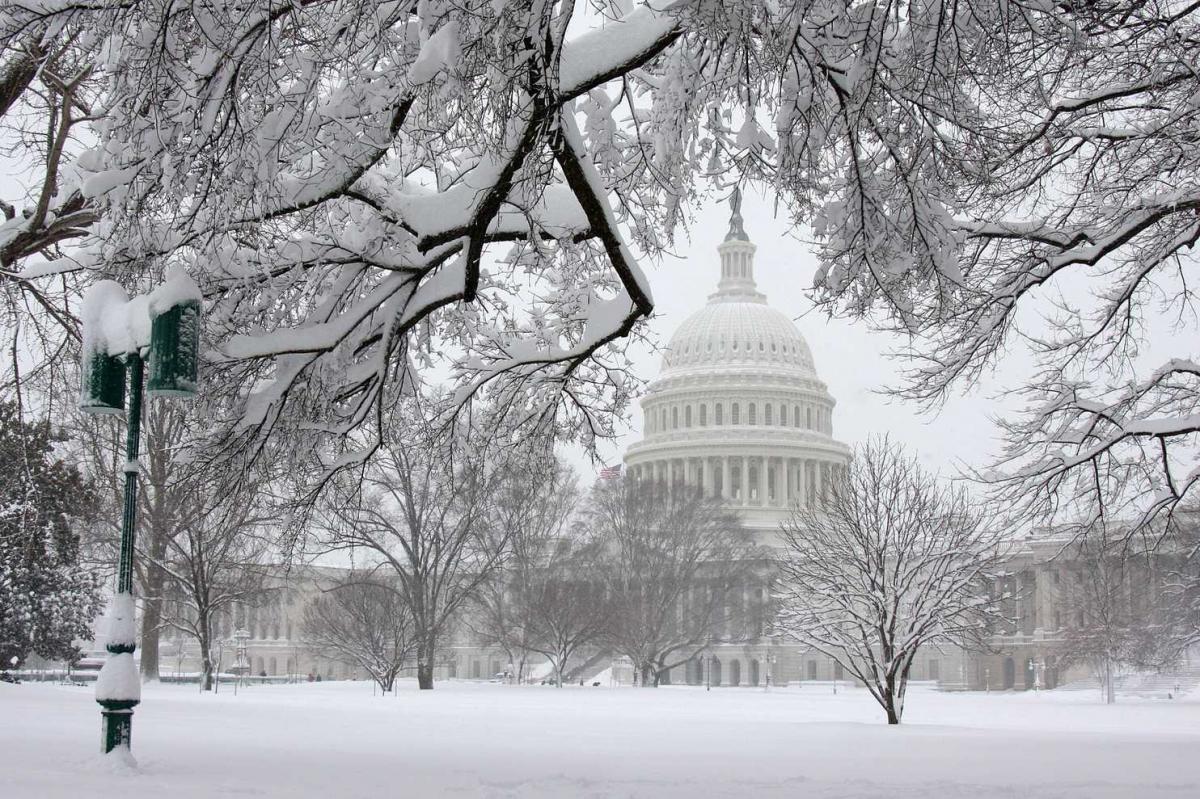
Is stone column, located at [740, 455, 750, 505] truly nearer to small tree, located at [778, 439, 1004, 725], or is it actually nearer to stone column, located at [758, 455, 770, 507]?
stone column, located at [758, 455, 770, 507]

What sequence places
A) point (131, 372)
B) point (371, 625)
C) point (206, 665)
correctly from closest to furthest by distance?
1. point (131, 372)
2. point (206, 665)
3. point (371, 625)

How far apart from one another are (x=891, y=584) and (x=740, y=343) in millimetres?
118758

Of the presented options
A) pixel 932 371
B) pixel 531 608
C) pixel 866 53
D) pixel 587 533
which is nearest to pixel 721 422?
pixel 587 533

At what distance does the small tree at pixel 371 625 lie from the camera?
4412 centimetres

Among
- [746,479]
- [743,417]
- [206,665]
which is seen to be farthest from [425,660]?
[743,417]

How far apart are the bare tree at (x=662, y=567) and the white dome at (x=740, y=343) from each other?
6552 centimetres

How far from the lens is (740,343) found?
144 meters

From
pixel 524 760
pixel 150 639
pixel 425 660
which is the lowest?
pixel 425 660

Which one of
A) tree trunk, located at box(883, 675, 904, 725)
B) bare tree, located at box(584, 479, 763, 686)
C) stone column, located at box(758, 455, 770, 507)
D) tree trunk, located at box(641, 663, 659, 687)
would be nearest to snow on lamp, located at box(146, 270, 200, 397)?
tree trunk, located at box(883, 675, 904, 725)

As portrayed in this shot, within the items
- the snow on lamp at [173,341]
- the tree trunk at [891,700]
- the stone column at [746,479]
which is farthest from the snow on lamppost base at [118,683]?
the stone column at [746,479]

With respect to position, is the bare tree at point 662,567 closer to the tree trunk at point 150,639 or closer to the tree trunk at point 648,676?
the tree trunk at point 648,676

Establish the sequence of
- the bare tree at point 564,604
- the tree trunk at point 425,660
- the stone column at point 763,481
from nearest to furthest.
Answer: the tree trunk at point 425,660
the bare tree at point 564,604
the stone column at point 763,481

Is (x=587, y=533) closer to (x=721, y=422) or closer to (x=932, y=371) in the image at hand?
(x=932, y=371)

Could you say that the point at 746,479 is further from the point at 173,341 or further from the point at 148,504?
the point at 173,341
